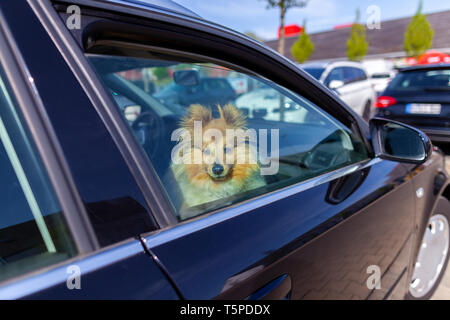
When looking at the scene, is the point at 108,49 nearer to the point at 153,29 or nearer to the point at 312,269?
the point at 153,29

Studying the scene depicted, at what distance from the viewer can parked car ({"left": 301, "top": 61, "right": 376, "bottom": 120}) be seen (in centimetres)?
721

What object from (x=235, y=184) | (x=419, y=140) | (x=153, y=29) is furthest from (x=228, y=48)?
(x=419, y=140)

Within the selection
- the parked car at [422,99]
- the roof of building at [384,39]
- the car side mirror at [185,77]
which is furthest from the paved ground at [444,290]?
the roof of building at [384,39]

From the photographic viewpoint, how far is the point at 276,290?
880 mm

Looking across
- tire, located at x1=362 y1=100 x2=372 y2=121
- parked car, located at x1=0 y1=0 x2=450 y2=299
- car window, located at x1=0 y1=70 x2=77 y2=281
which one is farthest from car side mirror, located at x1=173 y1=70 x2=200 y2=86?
tire, located at x1=362 y1=100 x2=372 y2=121

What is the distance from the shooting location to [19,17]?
27.4 inches

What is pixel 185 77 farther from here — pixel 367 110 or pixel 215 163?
pixel 367 110

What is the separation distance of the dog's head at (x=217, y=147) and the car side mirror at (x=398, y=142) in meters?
0.75

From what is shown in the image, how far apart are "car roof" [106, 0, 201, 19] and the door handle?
34.8 inches

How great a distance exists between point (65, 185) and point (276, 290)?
0.64 m

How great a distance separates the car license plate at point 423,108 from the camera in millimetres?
5266

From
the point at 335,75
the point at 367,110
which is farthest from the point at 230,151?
the point at 367,110

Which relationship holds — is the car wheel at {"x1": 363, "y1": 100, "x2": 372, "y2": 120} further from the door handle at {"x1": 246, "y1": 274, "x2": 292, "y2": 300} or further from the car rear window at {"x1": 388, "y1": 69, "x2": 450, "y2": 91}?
the door handle at {"x1": 246, "y1": 274, "x2": 292, "y2": 300}
